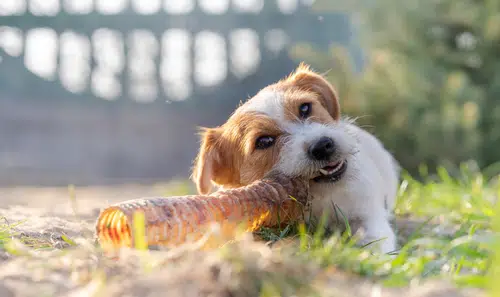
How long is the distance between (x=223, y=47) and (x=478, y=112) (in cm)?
523

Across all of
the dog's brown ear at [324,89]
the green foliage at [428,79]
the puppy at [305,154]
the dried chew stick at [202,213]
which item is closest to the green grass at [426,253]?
the dried chew stick at [202,213]

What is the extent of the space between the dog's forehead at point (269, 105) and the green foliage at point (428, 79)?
3.27 m

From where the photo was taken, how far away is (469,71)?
7043 mm

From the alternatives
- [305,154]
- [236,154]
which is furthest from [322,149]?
[236,154]

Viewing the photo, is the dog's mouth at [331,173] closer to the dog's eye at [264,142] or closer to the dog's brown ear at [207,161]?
the dog's eye at [264,142]

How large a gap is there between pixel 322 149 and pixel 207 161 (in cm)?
73

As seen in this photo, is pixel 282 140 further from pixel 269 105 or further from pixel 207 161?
pixel 207 161

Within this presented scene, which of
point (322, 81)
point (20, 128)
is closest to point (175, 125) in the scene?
point (20, 128)

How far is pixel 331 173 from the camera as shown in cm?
286

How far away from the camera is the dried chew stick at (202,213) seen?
7.23 ft

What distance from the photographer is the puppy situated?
9.23ft

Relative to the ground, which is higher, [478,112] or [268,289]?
[268,289]

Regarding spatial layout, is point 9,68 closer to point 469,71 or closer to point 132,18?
point 132,18

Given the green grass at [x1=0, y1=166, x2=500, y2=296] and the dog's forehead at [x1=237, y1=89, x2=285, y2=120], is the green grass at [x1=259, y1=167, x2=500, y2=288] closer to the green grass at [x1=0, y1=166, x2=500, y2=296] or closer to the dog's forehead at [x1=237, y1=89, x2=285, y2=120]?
the green grass at [x1=0, y1=166, x2=500, y2=296]
